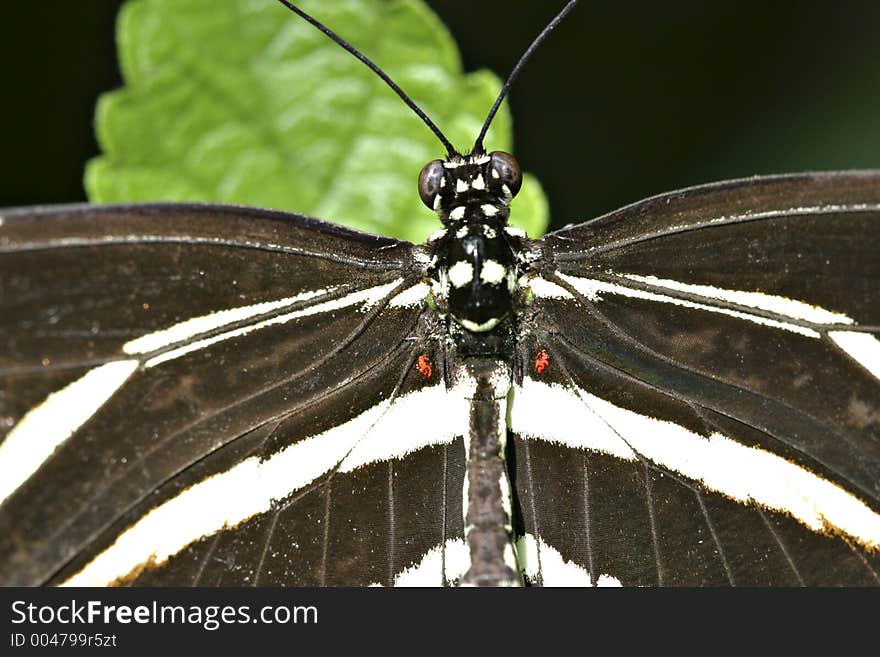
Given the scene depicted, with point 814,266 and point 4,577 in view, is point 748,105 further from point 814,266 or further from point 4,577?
point 4,577

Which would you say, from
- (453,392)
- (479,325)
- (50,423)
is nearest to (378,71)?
(479,325)

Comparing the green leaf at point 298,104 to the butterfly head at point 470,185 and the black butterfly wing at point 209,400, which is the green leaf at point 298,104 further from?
the black butterfly wing at point 209,400

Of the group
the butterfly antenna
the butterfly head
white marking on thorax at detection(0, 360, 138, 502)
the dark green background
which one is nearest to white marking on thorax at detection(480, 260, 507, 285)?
the butterfly head

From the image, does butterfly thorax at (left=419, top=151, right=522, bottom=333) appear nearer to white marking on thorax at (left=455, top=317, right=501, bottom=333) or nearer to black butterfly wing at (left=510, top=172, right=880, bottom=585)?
white marking on thorax at (left=455, top=317, right=501, bottom=333)

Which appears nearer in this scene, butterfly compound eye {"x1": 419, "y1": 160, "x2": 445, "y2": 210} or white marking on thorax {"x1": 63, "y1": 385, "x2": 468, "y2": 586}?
white marking on thorax {"x1": 63, "y1": 385, "x2": 468, "y2": 586}

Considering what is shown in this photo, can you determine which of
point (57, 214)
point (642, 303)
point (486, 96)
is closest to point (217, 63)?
point (486, 96)

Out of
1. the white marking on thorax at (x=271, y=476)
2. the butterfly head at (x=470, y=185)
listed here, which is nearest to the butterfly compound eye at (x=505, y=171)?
the butterfly head at (x=470, y=185)

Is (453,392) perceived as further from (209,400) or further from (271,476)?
(209,400)

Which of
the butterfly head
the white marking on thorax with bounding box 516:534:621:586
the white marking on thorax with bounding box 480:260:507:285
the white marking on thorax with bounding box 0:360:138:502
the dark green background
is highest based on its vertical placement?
the dark green background
